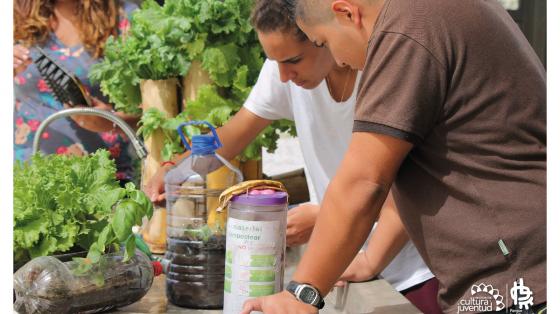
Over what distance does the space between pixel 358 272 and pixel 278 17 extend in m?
0.80

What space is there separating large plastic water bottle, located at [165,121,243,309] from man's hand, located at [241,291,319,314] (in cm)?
35

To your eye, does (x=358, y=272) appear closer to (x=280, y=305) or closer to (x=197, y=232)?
(x=197, y=232)

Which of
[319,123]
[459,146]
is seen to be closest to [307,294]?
[459,146]

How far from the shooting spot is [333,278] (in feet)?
5.02

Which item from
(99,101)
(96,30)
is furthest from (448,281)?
(96,30)

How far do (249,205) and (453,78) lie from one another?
53cm

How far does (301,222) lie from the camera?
2207 millimetres

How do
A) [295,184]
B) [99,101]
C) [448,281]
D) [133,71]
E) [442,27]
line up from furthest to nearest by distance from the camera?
[99,101], [295,184], [133,71], [448,281], [442,27]

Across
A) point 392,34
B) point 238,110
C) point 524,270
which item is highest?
point 392,34

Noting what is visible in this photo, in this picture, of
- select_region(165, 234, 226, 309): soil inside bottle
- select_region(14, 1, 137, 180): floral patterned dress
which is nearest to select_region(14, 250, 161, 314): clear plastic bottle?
select_region(165, 234, 226, 309): soil inside bottle

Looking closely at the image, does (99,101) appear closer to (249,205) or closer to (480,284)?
(249,205)

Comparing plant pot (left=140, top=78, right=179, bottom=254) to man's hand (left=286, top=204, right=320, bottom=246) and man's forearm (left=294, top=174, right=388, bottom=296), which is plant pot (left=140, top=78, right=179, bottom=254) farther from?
man's forearm (left=294, top=174, right=388, bottom=296)

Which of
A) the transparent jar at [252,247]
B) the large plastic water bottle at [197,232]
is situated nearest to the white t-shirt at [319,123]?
the large plastic water bottle at [197,232]

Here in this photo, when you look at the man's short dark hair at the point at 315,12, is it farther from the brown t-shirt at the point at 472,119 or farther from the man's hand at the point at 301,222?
the man's hand at the point at 301,222
